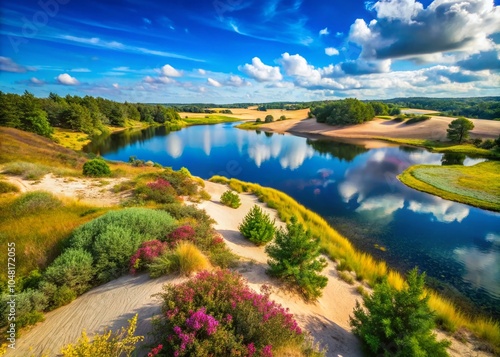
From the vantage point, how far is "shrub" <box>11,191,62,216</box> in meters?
10.6

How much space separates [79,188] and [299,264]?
1603 cm

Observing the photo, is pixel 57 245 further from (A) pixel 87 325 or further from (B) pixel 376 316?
(B) pixel 376 316

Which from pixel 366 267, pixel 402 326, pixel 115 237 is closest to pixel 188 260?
pixel 115 237

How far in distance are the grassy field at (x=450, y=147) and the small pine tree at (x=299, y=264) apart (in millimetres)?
49391

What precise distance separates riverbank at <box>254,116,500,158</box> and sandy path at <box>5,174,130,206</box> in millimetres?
55320

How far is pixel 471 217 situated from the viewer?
16.4 metres

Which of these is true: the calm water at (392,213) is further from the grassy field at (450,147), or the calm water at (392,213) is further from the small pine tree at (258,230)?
the small pine tree at (258,230)

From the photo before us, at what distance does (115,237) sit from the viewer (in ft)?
22.3

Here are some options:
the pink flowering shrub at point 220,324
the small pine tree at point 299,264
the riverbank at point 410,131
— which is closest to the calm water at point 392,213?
the small pine tree at point 299,264

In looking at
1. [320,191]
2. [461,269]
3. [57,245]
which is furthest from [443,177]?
[57,245]

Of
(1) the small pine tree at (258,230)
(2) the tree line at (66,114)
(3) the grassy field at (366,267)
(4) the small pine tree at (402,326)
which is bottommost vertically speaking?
(3) the grassy field at (366,267)

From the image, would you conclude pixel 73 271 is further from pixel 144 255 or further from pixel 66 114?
pixel 66 114

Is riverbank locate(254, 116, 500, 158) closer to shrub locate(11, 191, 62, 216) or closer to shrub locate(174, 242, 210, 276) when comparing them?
Result: shrub locate(174, 242, 210, 276)

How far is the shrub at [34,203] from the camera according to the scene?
10.6 meters
